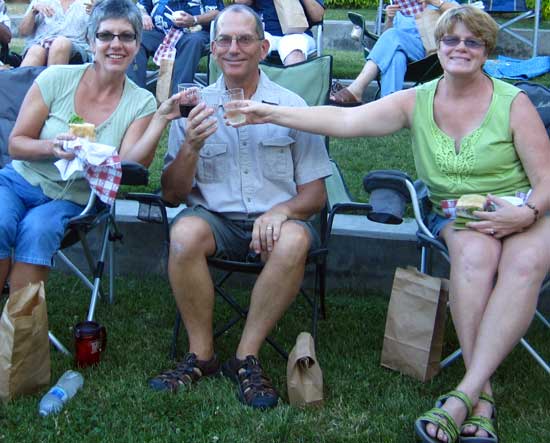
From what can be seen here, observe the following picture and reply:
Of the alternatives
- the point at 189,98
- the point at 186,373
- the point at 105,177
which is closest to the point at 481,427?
the point at 186,373

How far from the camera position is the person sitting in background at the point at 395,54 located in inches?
257

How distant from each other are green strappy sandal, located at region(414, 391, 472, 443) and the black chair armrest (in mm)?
1438

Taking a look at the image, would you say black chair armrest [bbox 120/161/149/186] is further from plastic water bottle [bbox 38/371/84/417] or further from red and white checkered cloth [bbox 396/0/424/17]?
red and white checkered cloth [bbox 396/0/424/17]

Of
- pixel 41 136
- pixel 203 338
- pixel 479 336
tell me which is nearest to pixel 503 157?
pixel 479 336

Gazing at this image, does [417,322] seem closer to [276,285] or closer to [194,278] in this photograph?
[276,285]

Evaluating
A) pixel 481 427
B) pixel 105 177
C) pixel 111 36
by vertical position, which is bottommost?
pixel 481 427

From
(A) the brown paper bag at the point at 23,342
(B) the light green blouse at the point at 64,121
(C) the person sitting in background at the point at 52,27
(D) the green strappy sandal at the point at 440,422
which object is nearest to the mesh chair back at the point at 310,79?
(B) the light green blouse at the point at 64,121

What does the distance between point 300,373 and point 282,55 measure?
3.67m

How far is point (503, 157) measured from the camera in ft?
11.1

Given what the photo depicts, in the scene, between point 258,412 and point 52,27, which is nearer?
point 258,412

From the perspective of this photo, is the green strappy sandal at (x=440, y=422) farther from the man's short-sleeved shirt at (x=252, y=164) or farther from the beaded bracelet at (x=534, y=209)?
the man's short-sleeved shirt at (x=252, y=164)

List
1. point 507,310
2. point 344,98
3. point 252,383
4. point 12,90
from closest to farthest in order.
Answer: point 507,310 → point 252,383 → point 12,90 → point 344,98

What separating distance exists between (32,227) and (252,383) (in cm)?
105

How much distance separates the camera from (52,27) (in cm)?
654
